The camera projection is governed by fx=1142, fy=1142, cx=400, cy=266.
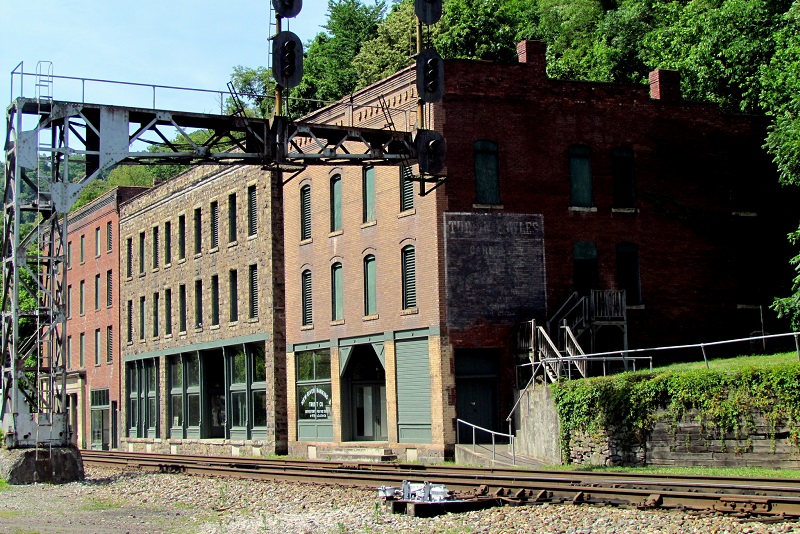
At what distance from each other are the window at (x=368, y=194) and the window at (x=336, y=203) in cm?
168

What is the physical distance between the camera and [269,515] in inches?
707

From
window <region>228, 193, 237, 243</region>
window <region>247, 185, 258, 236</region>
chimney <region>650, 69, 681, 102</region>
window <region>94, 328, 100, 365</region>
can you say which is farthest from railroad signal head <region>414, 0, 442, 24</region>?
window <region>94, 328, 100, 365</region>

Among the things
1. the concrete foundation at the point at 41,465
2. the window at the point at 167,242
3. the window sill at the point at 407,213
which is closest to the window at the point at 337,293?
the window sill at the point at 407,213

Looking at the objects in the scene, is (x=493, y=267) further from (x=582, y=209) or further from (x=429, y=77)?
(x=429, y=77)

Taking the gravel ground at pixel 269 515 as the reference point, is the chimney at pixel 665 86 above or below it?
above

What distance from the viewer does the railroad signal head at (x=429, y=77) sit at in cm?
2795

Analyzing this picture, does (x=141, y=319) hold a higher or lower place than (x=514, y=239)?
lower

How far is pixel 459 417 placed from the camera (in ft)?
108

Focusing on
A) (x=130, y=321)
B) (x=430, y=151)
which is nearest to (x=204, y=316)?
(x=130, y=321)

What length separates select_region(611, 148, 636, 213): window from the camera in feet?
117

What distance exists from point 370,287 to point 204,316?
14063mm

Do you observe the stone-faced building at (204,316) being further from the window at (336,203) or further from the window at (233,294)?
the window at (336,203)

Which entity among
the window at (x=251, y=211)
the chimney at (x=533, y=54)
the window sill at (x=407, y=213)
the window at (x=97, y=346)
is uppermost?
the chimney at (x=533, y=54)

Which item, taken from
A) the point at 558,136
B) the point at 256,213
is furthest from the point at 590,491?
the point at 256,213
